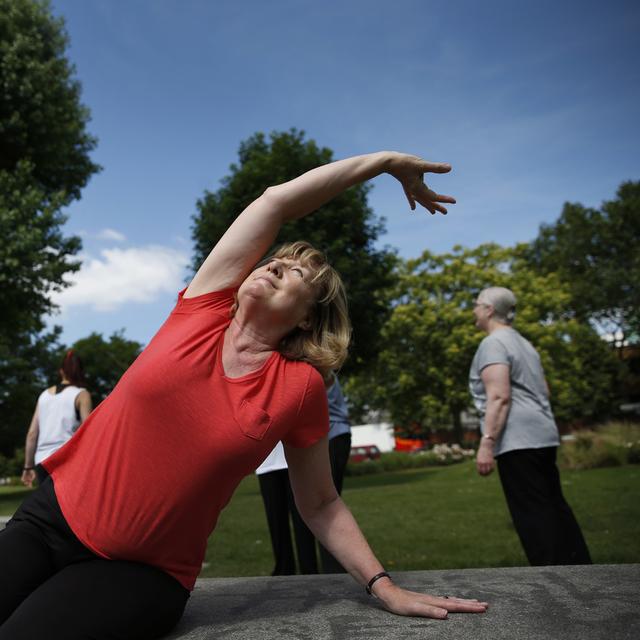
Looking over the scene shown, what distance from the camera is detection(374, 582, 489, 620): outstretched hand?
2.14 metres

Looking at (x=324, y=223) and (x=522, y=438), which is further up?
(x=324, y=223)

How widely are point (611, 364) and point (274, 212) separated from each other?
1870 inches

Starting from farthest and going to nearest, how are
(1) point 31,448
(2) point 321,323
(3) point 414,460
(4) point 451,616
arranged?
1. (3) point 414,460
2. (1) point 31,448
3. (2) point 321,323
4. (4) point 451,616

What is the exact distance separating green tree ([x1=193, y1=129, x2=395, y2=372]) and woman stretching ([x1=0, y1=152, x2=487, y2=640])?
16.5 m

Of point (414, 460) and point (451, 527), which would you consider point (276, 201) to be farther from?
point (414, 460)

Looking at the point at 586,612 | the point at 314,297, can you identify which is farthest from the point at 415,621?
the point at 314,297

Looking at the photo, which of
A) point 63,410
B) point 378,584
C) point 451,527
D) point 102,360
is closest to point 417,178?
point 378,584

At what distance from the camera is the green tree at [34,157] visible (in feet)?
46.2

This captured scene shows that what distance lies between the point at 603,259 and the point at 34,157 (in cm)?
3966

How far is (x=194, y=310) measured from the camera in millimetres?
2242

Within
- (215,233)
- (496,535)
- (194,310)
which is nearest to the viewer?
(194,310)

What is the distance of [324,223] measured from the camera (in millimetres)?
19781

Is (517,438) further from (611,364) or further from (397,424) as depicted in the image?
(611,364)

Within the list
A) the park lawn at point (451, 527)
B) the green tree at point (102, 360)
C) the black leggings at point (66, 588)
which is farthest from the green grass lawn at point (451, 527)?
the green tree at point (102, 360)
